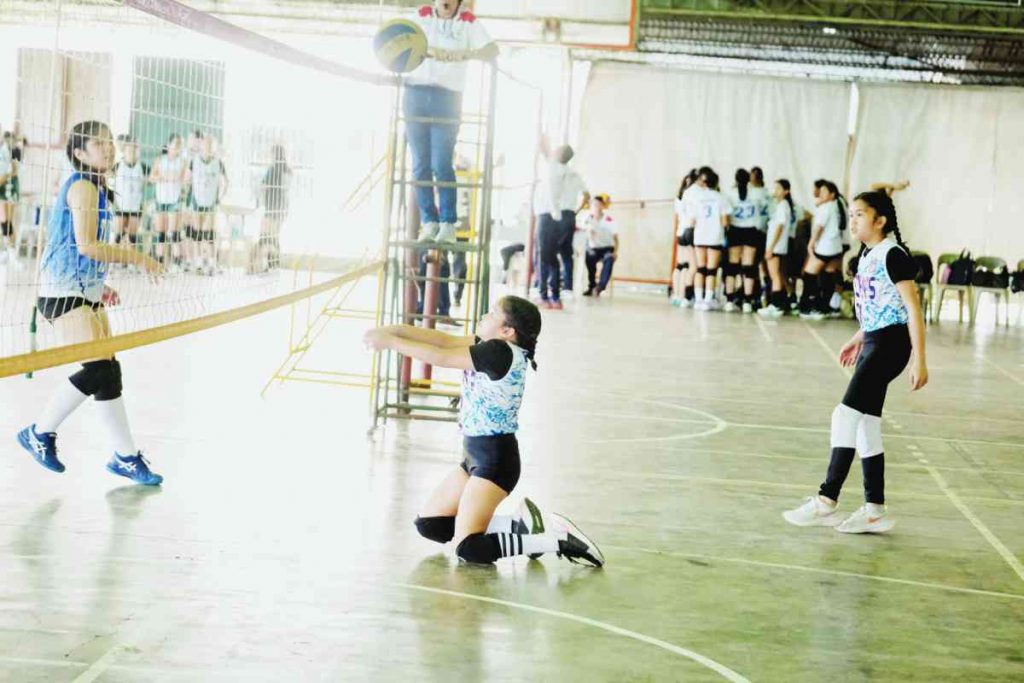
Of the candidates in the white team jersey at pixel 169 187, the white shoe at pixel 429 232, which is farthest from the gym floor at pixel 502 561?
the white team jersey at pixel 169 187

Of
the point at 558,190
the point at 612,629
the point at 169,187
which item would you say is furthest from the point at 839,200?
the point at 612,629

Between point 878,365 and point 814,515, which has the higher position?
point 878,365

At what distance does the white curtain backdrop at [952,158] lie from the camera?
22.5m

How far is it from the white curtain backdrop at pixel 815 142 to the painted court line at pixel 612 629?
1872 centimetres

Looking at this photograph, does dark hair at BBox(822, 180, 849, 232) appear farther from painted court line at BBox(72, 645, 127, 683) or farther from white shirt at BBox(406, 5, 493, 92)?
painted court line at BBox(72, 645, 127, 683)

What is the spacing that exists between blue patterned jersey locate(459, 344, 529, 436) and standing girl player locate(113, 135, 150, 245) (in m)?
1.95

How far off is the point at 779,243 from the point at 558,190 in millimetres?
3627

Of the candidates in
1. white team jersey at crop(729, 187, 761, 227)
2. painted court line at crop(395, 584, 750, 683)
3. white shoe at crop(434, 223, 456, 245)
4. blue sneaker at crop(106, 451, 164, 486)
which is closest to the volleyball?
white shoe at crop(434, 223, 456, 245)

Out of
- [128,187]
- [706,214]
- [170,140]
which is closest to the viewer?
[170,140]

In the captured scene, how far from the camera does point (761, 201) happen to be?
64.5 ft

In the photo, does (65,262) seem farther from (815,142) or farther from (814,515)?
(815,142)

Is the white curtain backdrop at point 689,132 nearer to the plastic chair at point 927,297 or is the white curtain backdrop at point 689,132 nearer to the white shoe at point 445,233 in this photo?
the plastic chair at point 927,297

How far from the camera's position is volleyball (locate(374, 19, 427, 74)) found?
7.43m

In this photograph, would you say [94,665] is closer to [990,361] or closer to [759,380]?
[759,380]
